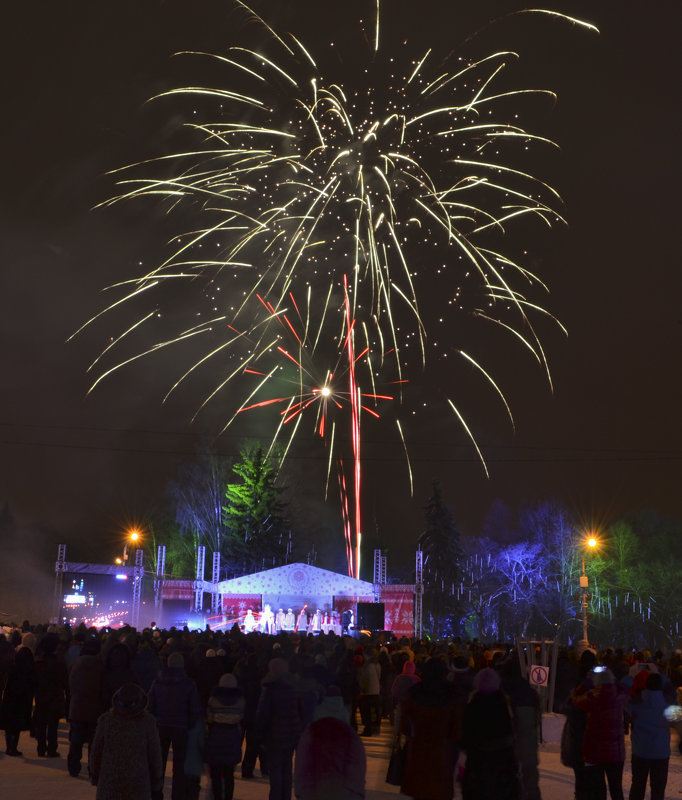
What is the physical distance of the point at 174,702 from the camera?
28.5ft

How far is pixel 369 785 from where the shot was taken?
10789 mm

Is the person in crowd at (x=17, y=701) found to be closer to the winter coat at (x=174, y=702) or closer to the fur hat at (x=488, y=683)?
the winter coat at (x=174, y=702)

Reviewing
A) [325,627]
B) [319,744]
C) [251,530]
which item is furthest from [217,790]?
[251,530]

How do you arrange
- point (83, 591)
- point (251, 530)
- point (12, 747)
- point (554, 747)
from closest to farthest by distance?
point (12, 747) < point (554, 747) < point (83, 591) < point (251, 530)

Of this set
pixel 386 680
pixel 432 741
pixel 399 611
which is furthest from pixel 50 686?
pixel 399 611

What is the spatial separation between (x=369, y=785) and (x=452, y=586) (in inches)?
2297

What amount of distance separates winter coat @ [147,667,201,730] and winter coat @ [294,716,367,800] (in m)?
3.09

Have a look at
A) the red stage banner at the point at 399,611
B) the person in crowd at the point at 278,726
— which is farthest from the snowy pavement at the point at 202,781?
the red stage banner at the point at 399,611

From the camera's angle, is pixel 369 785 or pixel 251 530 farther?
pixel 251 530

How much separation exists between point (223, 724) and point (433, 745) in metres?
2.30

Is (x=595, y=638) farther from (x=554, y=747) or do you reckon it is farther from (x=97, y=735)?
(x=97, y=735)

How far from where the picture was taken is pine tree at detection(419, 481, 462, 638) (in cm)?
6781

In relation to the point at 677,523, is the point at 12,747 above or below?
below

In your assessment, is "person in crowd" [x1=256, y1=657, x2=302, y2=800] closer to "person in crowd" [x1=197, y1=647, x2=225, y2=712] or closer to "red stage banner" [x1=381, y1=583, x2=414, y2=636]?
"person in crowd" [x1=197, y1=647, x2=225, y2=712]
